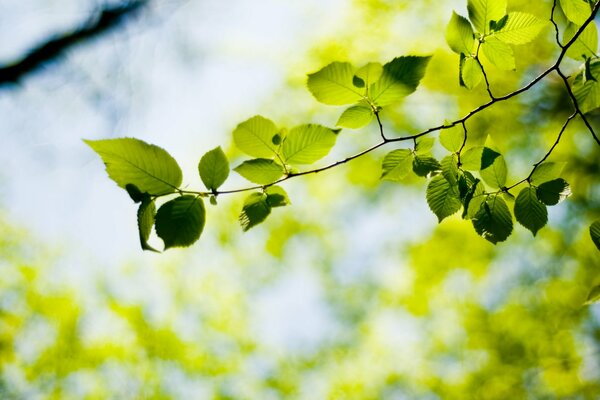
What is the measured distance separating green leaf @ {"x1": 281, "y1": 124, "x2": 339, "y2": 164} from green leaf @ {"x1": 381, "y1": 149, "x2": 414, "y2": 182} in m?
0.18

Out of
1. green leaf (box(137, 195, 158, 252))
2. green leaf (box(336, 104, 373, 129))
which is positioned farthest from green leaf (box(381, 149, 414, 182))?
green leaf (box(137, 195, 158, 252))

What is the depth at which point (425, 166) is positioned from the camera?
794 mm

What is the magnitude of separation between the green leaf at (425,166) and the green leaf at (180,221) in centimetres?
42

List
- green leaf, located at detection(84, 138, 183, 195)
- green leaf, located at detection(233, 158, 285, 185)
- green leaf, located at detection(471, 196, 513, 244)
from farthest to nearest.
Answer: green leaf, located at detection(471, 196, 513, 244)
green leaf, located at detection(233, 158, 285, 185)
green leaf, located at detection(84, 138, 183, 195)

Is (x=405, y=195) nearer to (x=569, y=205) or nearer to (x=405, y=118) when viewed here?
(x=405, y=118)

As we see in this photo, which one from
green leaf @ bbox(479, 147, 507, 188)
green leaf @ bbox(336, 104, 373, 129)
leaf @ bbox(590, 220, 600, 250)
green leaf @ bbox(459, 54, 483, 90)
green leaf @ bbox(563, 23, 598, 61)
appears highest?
green leaf @ bbox(563, 23, 598, 61)

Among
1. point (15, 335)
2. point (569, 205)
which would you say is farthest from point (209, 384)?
point (569, 205)

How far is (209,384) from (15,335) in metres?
2.54

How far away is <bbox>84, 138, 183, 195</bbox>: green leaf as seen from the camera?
57 cm

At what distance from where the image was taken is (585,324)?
3873 mm

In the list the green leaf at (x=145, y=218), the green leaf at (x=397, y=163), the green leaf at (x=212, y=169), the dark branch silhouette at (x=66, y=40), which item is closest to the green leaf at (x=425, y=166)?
the green leaf at (x=397, y=163)

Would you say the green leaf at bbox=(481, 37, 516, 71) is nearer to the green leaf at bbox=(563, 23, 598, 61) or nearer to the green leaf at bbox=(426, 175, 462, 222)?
the green leaf at bbox=(563, 23, 598, 61)

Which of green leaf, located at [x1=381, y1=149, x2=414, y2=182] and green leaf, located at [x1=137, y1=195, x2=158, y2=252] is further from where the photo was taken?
green leaf, located at [x1=381, y1=149, x2=414, y2=182]

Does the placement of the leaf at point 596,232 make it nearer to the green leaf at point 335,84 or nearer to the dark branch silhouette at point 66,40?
the green leaf at point 335,84
